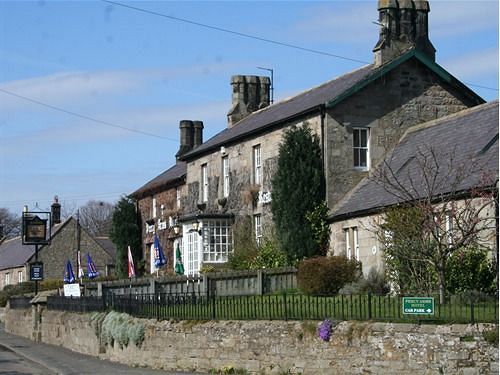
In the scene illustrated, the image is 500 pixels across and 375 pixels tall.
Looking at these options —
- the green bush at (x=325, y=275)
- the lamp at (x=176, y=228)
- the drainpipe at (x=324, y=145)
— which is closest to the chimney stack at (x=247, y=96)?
the lamp at (x=176, y=228)

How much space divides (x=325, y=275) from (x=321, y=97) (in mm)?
10287

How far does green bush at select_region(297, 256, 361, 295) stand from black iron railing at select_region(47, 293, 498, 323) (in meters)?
4.89

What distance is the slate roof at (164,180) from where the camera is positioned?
2175 inches

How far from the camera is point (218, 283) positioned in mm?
33125

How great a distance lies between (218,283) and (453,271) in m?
9.23

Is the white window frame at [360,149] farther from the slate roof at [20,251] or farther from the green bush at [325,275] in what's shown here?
the slate roof at [20,251]

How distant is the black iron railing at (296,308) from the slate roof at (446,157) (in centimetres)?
648

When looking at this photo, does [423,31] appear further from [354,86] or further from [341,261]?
[341,261]

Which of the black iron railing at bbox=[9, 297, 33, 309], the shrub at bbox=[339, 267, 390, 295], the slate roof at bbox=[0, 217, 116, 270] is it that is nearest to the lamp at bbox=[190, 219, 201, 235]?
the black iron railing at bbox=[9, 297, 33, 309]

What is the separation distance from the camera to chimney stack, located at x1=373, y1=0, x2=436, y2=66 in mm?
38156

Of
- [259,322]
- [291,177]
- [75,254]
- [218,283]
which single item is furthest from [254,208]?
[75,254]

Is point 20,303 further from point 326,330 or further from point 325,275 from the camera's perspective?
point 326,330

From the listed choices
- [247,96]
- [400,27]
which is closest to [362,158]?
[400,27]

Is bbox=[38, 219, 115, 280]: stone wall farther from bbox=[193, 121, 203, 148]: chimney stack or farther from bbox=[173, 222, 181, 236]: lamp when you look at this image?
bbox=[173, 222, 181, 236]: lamp
